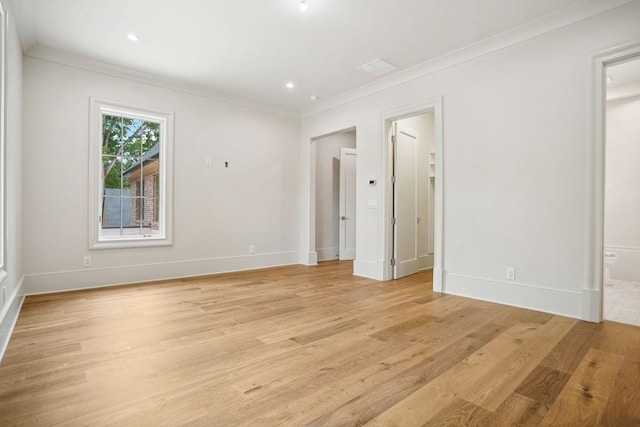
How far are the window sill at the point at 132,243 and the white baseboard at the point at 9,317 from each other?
964 millimetres

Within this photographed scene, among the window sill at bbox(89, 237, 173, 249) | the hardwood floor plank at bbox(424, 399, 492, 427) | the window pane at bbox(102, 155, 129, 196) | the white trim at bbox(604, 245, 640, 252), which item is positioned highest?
the window pane at bbox(102, 155, 129, 196)

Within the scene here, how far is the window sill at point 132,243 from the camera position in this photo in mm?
4203

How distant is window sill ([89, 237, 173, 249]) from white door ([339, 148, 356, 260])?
11.0 feet

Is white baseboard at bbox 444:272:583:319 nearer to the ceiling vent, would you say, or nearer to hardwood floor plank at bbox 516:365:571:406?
hardwood floor plank at bbox 516:365:571:406

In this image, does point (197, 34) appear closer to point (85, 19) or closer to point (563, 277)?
point (85, 19)

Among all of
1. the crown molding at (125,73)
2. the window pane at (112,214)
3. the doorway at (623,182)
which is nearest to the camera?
the crown molding at (125,73)

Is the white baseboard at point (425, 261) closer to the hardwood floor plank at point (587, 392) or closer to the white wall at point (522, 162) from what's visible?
the white wall at point (522, 162)

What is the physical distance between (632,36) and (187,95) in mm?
5111

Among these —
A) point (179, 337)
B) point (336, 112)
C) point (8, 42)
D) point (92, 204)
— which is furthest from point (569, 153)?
point (92, 204)

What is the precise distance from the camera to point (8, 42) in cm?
268

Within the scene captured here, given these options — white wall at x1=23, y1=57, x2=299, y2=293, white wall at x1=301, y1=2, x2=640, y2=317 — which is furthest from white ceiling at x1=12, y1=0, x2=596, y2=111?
white wall at x1=23, y1=57, x2=299, y2=293

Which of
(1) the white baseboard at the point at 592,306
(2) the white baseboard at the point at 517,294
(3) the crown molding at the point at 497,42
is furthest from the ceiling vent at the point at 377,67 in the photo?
(1) the white baseboard at the point at 592,306

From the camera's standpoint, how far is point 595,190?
2898 mm

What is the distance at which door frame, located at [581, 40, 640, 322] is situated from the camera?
9.42 feet
